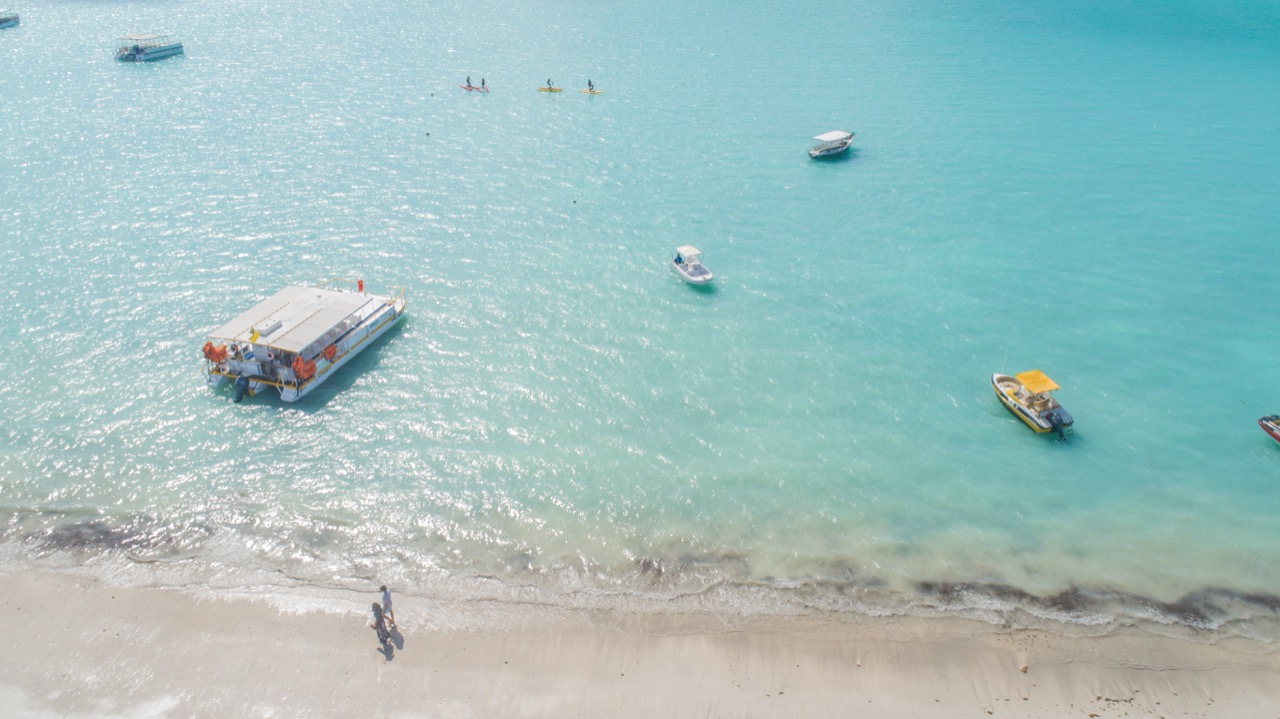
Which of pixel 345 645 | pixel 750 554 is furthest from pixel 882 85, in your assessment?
pixel 345 645

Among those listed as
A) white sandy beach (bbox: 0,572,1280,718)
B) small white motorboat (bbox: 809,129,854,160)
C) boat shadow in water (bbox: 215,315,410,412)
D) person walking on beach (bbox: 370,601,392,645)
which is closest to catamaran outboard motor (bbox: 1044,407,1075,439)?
white sandy beach (bbox: 0,572,1280,718)

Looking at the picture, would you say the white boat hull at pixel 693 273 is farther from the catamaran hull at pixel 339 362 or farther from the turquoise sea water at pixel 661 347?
the catamaran hull at pixel 339 362

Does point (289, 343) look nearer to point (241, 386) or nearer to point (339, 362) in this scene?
point (339, 362)

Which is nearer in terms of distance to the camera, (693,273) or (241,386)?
(241,386)

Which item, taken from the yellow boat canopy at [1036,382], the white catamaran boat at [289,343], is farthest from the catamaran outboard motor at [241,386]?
the yellow boat canopy at [1036,382]

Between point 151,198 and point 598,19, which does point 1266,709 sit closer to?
point 151,198

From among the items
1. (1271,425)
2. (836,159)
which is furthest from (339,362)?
(836,159)
